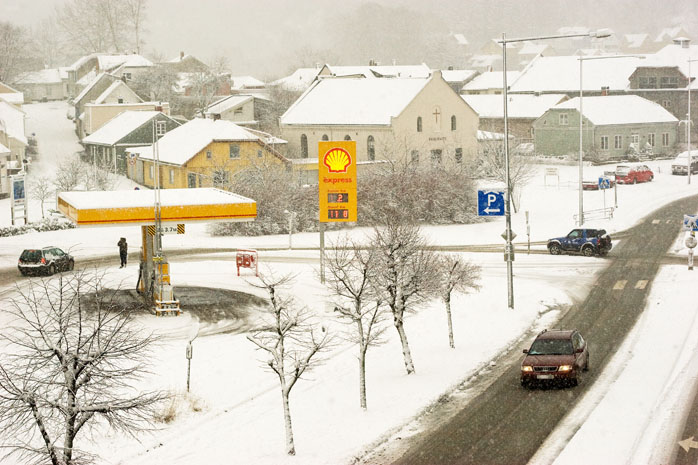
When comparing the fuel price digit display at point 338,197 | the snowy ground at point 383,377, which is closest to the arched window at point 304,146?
the snowy ground at point 383,377

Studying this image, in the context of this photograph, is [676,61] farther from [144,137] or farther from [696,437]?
[696,437]

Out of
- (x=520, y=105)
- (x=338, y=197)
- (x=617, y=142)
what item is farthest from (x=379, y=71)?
(x=338, y=197)

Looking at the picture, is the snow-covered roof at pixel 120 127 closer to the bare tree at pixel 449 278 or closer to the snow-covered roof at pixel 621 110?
the snow-covered roof at pixel 621 110

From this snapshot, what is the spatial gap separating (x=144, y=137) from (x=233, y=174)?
Answer: 22141mm

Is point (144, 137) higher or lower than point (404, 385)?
higher

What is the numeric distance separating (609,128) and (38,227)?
56.7 metres

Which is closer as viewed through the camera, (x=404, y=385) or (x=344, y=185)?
(x=404, y=385)

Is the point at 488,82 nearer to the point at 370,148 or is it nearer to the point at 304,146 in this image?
the point at 304,146

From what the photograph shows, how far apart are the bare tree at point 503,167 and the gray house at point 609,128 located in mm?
13850

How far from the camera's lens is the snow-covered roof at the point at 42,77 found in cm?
15275

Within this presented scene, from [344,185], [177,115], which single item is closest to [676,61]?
[177,115]

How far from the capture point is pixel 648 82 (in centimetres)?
10738

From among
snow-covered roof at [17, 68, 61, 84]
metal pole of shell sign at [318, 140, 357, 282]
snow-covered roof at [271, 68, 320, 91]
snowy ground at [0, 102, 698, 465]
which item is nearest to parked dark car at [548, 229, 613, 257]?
snowy ground at [0, 102, 698, 465]

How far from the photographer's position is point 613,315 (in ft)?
116
